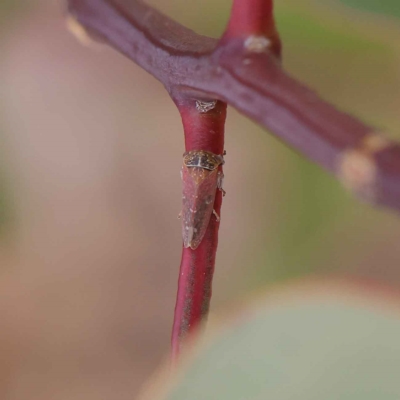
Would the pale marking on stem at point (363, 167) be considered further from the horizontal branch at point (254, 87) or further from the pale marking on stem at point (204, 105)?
the pale marking on stem at point (204, 105)

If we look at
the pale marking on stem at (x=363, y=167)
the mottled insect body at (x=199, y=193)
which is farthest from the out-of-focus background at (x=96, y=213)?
the pale marking on stem at (x=363, y=167)

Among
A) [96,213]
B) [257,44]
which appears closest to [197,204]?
[257,44]

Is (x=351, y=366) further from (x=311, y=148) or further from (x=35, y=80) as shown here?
(x=35, y=80)

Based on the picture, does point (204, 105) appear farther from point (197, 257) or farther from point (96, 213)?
point (96, 213)

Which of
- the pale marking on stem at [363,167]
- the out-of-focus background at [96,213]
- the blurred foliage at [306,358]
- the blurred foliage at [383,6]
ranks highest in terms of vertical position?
the out-of-focus background at [96,213]

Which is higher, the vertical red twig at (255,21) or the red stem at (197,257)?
A: the vertical red twig at (255,21)

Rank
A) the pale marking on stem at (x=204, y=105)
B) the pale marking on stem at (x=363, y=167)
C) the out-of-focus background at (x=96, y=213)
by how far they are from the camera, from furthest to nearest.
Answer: the out-of-focus background at (x=96, y=213) → the pale marking on stem at (x=204, y=105) → the pale marking on stem at (x=363, y=167)

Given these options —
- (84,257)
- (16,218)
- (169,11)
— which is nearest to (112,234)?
(84,257)
